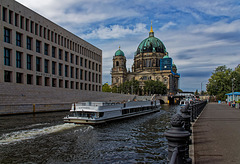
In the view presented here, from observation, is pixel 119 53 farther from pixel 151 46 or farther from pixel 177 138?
pixel 177 138

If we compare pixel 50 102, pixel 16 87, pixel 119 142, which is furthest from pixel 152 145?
pixel 50 102

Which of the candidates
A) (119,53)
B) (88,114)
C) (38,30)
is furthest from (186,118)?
(119,53)

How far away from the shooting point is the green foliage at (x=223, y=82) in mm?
93312

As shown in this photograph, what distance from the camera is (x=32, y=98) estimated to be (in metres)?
43.1

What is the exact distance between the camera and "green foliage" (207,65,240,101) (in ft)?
306

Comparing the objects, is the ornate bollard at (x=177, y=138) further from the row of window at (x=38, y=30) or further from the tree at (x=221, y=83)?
the tree at (x=221, y=83)

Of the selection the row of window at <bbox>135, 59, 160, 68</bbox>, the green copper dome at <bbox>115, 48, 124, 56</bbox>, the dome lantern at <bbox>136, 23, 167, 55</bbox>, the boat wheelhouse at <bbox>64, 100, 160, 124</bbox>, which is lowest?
the boat wheelhouse at <bbox>64, 100, 160, 124</bbox>

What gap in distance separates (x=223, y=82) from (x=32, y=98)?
258ft

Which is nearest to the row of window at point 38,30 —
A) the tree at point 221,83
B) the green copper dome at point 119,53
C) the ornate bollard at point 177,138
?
the ornate bollard at point 177,138

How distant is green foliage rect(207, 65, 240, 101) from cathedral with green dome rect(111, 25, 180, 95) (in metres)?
60.2

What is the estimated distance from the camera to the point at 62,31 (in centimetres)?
6225

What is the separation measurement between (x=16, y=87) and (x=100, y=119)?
69.6 feet

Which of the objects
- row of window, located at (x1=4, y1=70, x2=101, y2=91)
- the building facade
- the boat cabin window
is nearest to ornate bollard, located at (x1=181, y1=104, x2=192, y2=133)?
the boat cabin window

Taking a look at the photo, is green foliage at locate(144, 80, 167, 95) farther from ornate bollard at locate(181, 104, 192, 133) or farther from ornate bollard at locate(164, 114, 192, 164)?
ornate bollard at locate(164, 114, 192, 164)
